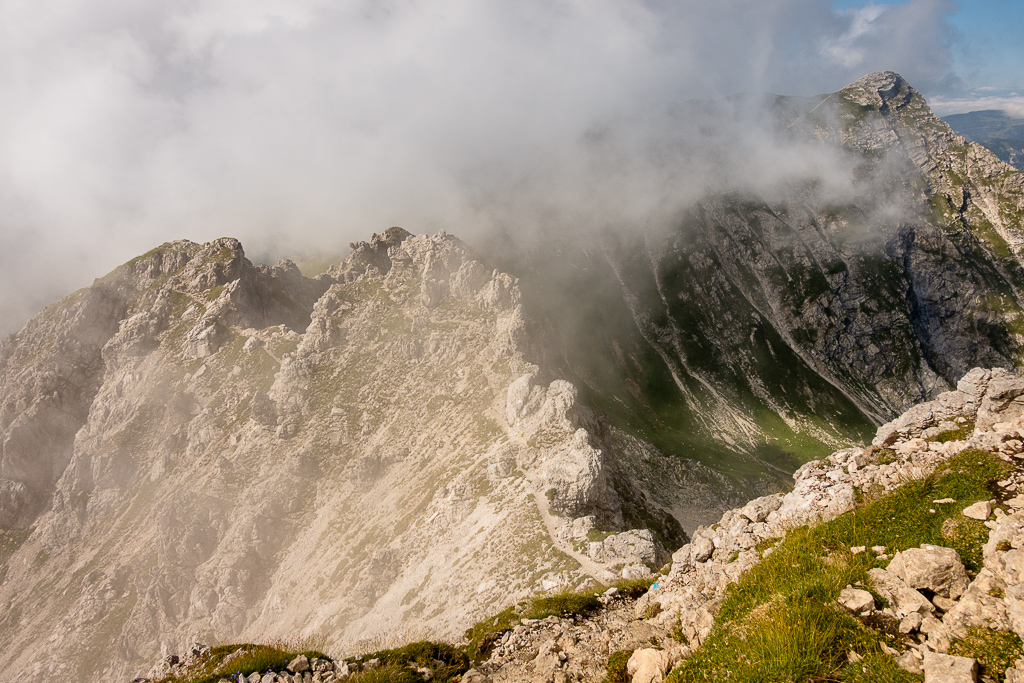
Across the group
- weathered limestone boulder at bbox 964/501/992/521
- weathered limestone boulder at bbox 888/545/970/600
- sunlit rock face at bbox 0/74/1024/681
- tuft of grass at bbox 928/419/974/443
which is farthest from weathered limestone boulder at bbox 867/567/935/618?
sunlit rock face at bbox 0/74/1024/681

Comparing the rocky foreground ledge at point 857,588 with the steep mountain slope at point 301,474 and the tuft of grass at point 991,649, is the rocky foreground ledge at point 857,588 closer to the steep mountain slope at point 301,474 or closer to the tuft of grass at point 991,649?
the tuft of grass at point 991,649

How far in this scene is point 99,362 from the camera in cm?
11719

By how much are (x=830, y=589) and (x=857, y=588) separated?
2.03ft

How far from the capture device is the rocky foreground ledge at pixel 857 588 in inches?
352

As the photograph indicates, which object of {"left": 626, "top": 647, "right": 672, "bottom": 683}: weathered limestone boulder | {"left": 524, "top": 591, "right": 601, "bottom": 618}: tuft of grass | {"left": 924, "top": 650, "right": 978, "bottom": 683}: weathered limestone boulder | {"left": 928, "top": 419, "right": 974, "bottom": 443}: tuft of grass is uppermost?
{"left": 928, "top": 419, "right": 974, "bottom": 443}: tuft of grass

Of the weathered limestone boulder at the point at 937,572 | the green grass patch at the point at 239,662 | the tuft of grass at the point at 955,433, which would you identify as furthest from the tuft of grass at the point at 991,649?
the green grass patch at the point at 239,662

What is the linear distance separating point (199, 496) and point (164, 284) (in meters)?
82.5

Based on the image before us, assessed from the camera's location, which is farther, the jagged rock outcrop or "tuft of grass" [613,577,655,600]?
"tuft of grass" [613,577,655,600]

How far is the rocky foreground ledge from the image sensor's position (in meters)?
8.95

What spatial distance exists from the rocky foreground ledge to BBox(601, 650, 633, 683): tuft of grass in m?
0.06

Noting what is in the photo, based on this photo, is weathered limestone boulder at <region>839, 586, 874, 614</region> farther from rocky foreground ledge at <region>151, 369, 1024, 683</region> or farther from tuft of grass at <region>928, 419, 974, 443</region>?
tuft of grass at <region>928, 419, 974, 443</region>

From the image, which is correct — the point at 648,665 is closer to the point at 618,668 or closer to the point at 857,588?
the point at 618,668

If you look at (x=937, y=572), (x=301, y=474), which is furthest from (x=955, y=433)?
(x=301, y=474)

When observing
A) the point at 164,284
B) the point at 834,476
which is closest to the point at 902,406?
the point at 834,476
